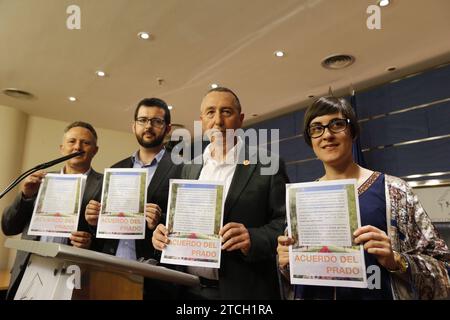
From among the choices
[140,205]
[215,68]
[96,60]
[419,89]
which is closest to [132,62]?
[96,60]

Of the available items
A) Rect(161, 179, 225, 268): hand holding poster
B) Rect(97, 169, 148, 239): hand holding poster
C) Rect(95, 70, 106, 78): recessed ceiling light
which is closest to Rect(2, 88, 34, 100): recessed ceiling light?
Rect(95, 70, 106, 78): recessed ceiling light

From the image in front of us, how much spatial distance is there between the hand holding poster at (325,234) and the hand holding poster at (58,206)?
0.90 m

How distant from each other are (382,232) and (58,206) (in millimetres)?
1206

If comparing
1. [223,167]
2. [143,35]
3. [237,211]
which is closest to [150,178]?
[223,167]

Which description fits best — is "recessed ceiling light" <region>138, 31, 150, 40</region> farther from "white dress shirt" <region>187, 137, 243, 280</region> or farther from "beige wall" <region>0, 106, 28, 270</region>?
"beige wall" <region>0, 106, 28, 270</region>

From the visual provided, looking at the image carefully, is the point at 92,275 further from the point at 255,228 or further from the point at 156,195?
the point at 156,195

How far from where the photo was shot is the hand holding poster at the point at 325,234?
841 millimetres

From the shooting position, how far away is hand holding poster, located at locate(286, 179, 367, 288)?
2.76 ft

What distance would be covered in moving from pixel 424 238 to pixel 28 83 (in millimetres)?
4360

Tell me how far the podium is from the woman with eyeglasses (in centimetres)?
40

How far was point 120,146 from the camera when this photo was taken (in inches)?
228

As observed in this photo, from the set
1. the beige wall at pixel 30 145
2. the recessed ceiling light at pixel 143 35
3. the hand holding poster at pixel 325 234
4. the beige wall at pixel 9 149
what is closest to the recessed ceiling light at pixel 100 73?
the recessed ceiling light at pixel 143 35
